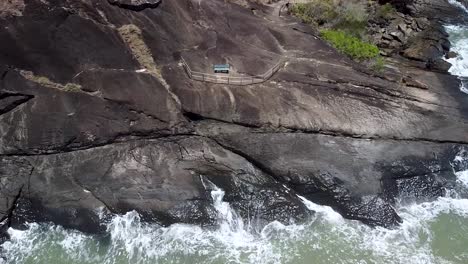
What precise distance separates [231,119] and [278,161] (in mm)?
2832

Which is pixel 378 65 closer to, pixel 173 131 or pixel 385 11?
pixel 385 11

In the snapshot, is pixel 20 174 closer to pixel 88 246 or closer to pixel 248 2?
pixel 88 246

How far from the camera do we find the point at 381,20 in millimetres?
27875

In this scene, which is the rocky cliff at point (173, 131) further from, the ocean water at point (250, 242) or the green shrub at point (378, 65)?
the green shrub at point (378, 65)

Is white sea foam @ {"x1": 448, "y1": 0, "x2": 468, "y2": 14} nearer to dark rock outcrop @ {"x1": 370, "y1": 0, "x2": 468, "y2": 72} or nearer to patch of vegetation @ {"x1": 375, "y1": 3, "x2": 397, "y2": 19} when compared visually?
dark rock outcrop @ {"x1": 370, "y1": 0, "x2": 468, "y2": 72}

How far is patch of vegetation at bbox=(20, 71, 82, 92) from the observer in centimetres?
2027

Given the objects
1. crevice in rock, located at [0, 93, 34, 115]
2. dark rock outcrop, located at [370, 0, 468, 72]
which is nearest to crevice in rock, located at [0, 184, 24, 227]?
crevice in rock, located at [0, 93, 34, 115]

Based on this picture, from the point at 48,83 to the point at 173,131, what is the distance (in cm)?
589

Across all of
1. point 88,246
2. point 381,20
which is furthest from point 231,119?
point 381,20

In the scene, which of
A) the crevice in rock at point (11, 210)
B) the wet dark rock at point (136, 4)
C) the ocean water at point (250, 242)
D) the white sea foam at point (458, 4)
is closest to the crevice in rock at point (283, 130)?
the ocean water at point (250, 242)

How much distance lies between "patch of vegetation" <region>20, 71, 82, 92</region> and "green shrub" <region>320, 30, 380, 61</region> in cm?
1340

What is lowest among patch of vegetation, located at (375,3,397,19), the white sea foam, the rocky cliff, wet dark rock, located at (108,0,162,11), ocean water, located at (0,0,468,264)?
ocean water, located at (0,0,468,264)

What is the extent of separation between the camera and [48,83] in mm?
20344

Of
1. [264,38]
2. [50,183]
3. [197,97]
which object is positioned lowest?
[50,183]
